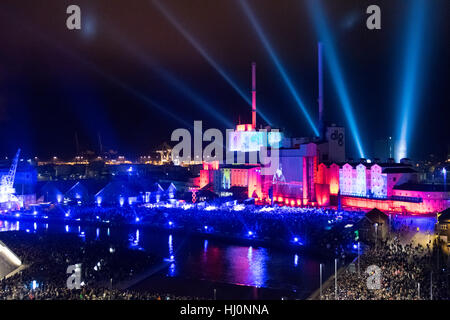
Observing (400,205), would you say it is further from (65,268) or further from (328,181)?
(65,268)

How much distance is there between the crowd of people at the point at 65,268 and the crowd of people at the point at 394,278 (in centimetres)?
401

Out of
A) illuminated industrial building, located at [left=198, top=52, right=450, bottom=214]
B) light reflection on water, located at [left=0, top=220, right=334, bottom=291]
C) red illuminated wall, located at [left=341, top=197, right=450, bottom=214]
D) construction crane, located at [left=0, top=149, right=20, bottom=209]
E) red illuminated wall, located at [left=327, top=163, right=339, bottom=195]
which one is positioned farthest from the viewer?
construction crane, located at [left=0, top=149, right=20, bottom=209]

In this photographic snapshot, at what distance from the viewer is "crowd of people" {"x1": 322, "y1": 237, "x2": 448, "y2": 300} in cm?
877

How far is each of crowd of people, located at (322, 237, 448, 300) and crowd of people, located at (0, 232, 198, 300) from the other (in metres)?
4.01

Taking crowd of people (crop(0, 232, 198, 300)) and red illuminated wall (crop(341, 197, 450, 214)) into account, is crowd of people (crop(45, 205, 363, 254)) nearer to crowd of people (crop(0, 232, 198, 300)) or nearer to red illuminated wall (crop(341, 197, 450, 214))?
red illuminated wall (crop(341, 197, 450, 214))

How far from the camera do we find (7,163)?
1350 inches

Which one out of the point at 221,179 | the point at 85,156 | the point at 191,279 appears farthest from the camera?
the point at 85,156

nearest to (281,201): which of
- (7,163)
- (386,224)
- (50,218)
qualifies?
(386,224)

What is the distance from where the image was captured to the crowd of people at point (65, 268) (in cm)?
946

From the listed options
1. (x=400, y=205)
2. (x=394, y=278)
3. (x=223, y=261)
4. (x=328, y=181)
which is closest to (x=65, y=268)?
(x=223, y=261)

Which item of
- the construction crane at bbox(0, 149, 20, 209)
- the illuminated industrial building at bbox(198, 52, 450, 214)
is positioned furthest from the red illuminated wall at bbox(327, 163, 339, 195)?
the construction crane at bbox(0, 149, 20, 209)

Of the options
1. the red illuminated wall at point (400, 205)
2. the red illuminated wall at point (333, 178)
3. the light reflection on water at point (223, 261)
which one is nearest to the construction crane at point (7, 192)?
the light reflection on water at point (223, 261)
